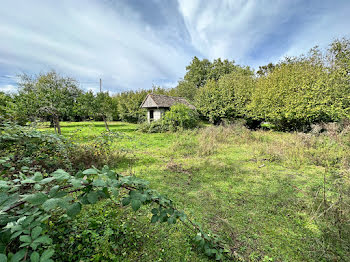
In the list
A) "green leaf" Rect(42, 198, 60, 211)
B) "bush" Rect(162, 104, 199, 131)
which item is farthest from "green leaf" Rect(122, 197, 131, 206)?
"bush" Rect(162, 104, 199, 131)

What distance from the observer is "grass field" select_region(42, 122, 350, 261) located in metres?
1.94

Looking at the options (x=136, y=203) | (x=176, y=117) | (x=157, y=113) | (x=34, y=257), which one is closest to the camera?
(x=34, y=257)

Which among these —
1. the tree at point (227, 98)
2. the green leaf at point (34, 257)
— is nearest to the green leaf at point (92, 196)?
the green leaf at point (34, 257)

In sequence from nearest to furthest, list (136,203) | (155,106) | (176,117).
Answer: (136,203) → (176,117) → (155,106)

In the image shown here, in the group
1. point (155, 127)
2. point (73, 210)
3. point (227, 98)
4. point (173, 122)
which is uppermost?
point (227, 98)

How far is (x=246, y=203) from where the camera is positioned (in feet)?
10.0

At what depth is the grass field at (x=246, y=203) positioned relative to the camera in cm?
194

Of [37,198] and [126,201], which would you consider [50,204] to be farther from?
[126,201]

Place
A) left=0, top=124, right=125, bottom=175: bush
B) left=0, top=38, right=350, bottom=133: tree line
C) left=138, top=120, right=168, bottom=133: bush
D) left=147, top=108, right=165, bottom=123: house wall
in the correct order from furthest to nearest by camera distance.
Result: left=147, top=108, right=165, bottom=123: house wall
left=138, top=120, right=168, bottom=133: bush
left=0, top=38, right=350, bottom=133: tree line
left=0, top=124, right=125, bottom=175: bush

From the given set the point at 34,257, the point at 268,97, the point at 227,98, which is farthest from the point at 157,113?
the point at 34,257

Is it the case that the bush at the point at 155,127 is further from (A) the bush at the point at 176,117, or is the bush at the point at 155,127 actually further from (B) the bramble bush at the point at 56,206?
(B) the bramble bush at the point at 56,206

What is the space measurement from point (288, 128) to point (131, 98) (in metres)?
19.6

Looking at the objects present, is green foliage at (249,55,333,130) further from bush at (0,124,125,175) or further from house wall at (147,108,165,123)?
bush at (0,124,125,175)

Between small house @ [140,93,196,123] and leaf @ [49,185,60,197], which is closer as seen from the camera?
leaf @ [49,185,60,197]
